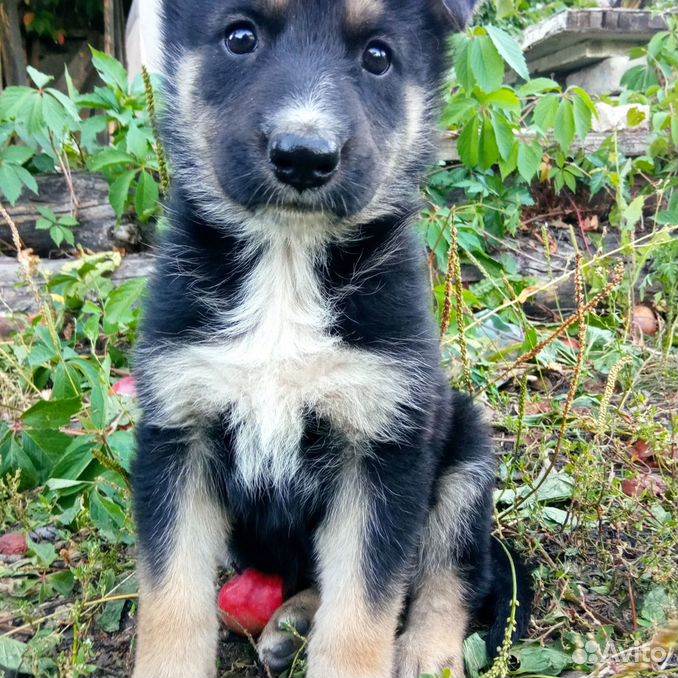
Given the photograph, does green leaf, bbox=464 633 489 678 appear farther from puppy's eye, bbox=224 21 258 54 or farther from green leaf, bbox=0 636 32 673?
puppy's eye, bbox=224 21 258 54

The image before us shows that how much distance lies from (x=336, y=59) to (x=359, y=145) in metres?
0.33

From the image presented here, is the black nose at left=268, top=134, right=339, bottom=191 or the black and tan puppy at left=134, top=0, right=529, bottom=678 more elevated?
the black nose at left=268, top=134, right=339, bottom=191

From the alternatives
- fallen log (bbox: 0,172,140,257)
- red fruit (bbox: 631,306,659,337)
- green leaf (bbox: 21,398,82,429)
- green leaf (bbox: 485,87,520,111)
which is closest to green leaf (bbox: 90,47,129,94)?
fallen log (bbox: 0,172,140,257)

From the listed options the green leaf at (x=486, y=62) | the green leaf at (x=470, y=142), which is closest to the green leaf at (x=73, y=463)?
the green leaf at (x=486, y=62)

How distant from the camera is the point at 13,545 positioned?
3041 millimetres

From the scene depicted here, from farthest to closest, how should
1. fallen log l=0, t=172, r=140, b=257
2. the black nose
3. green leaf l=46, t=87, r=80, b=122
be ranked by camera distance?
fallen log l=0, t=172, r=140, b=257
green leaf l=46, t=87, r=80, b=122
the black nose

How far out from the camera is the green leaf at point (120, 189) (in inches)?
172

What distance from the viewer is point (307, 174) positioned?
2.03m

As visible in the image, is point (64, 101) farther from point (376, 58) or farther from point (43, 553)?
point (43, 553)

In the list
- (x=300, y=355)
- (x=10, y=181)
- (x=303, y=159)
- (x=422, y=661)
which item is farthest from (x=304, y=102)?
(x=10, y=181)

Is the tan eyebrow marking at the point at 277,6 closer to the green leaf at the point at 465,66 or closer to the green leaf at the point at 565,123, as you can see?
the green leaf at the point at 465,66

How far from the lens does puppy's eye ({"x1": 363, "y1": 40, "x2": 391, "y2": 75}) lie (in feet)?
7.89

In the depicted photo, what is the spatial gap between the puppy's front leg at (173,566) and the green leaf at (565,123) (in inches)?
116

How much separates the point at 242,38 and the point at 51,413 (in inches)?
58.9
